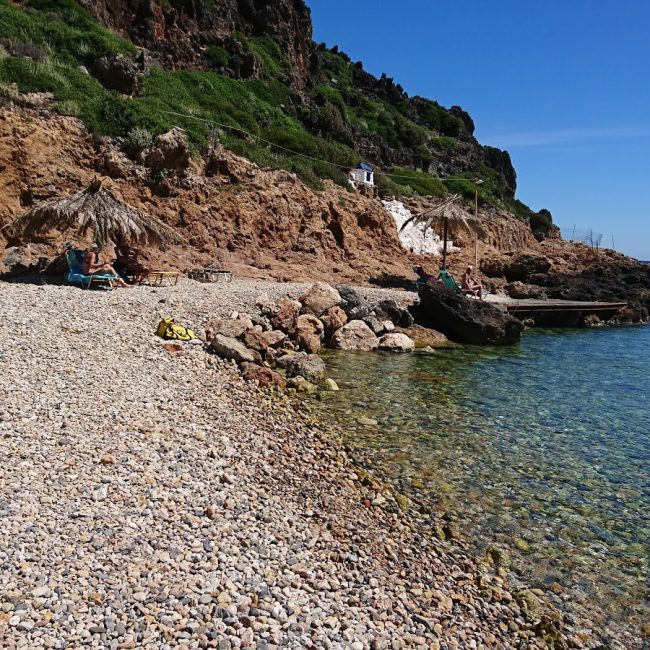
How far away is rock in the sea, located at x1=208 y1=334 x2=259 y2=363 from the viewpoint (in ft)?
35.0

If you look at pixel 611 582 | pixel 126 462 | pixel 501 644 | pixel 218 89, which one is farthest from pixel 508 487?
pixel 218 89

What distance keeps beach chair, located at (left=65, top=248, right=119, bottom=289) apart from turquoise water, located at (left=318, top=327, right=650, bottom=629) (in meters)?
6.42

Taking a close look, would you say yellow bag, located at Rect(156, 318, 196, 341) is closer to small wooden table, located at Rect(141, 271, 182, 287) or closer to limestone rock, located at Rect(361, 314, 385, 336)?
small wooden table, located at Rect(141, 271, 182, 287)

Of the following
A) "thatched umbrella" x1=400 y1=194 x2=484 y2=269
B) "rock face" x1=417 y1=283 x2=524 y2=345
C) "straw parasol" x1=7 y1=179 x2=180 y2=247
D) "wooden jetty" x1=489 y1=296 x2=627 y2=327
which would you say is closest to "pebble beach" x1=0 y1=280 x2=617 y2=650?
"straw parasol" x1=7 y1=179 x2=180 y2=247

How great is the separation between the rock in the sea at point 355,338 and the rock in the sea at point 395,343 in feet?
0.66

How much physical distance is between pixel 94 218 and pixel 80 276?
1.61 meters

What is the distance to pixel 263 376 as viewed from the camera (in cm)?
977

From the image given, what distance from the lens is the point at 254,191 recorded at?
23.4 metres

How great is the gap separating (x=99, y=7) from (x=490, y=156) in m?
55.1

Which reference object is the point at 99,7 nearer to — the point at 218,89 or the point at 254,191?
the point at 218,89

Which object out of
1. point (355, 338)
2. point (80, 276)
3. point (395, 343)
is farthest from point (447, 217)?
point (80, 276)

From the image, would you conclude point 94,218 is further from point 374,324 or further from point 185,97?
point 185,97

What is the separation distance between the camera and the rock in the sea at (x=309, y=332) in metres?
13.2

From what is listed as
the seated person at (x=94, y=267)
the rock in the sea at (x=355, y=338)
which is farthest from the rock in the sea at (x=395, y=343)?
the seated person at (x=94, y=267)
